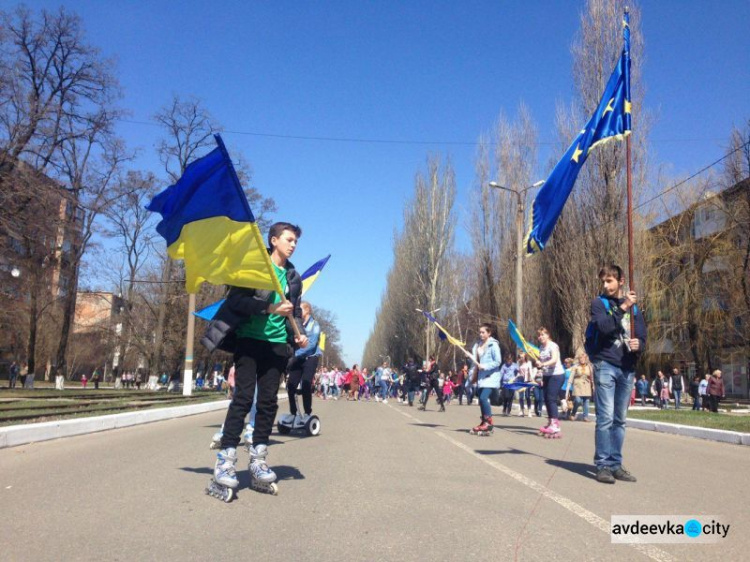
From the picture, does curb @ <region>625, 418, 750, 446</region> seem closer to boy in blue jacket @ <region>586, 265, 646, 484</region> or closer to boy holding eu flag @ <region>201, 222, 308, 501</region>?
boy in blue jacket @ <region>586, 265, 646, 484</region>

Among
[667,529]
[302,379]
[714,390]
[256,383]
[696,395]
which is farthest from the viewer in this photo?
[696,395]

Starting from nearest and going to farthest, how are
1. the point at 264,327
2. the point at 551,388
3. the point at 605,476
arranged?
1. the point at 264,327
2. the point at 605,476
3. the point at 551,388

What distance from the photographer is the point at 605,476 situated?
5.78m

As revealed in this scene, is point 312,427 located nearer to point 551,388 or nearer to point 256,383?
point 551,388

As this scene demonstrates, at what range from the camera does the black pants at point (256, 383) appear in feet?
15.5

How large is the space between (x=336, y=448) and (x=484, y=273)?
113 ft

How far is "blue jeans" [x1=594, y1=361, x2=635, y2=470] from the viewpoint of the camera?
19.7 ft

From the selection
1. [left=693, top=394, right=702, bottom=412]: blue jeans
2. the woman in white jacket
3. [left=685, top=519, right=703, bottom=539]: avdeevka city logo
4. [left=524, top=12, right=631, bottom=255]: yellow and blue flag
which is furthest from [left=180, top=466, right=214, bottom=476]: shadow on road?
[left=693, top=394, right=702, bottom=412]: blue jeans

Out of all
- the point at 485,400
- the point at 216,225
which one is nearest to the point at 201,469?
the point at 216,225

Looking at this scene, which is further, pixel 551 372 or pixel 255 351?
pixel 551 372

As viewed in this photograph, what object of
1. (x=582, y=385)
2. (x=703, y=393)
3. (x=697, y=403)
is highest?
(x=582, y=385)

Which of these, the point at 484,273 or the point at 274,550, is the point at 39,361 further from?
the point at 274,550

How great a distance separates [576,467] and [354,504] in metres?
3.20

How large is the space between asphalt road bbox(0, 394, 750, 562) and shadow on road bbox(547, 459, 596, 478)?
3 cm
